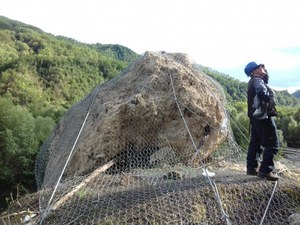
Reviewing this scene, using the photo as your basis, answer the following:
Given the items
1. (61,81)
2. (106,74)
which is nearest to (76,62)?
(106,74)

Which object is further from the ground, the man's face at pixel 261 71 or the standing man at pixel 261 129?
the man's face at pixel 261 71

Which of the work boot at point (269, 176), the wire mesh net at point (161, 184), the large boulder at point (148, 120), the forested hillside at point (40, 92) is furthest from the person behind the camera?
the forested hillside at point (40, 92)

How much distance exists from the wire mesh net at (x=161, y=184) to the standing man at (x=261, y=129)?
228 mm

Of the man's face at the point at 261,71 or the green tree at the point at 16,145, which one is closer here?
the man's face at the point at 261,71

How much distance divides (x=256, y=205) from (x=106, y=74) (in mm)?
93577

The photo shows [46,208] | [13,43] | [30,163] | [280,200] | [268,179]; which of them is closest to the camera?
[46,208]

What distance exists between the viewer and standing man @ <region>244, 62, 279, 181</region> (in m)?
5.58

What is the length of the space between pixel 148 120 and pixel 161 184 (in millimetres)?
2409

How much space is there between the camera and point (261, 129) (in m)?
5.80

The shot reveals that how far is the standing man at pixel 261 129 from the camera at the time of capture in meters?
5.58

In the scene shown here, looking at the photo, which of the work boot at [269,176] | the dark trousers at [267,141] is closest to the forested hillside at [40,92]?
the dark trousers at [267,141]

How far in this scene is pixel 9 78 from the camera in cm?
7138

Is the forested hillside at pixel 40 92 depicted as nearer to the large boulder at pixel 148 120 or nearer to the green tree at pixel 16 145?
the green tree at pixel 16 145

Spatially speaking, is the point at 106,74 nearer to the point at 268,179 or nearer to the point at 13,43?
the point at 13,43
